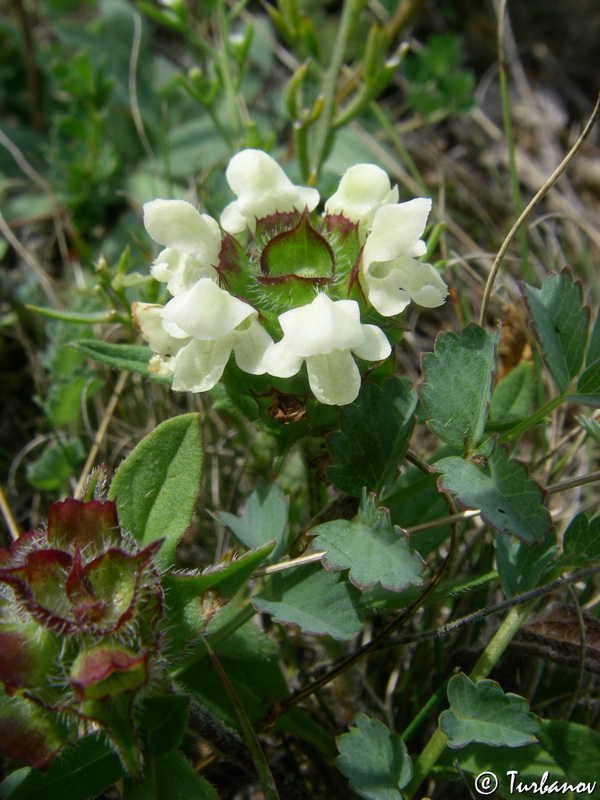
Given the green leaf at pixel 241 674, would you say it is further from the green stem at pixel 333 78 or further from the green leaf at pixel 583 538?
the green stem at pixel 333 78

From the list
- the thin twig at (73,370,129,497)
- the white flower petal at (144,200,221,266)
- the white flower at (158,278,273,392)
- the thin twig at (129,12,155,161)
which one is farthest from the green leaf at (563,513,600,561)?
the thin twig at (129,12,155,161)

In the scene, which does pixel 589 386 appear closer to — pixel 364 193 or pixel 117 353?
pixel 364 193

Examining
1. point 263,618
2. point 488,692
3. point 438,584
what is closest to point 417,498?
point 438,584

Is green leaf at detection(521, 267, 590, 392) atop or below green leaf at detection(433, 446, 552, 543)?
atop

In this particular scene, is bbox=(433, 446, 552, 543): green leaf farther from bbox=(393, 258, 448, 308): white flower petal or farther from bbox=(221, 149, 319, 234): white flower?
bbox=(221, 149, 319, 234): white flower

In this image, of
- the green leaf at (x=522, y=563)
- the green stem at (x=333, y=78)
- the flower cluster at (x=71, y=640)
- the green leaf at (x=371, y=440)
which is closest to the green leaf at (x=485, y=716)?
the green leaf at (x=522, y=563)

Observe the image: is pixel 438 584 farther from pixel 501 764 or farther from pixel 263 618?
pixel 263 618
